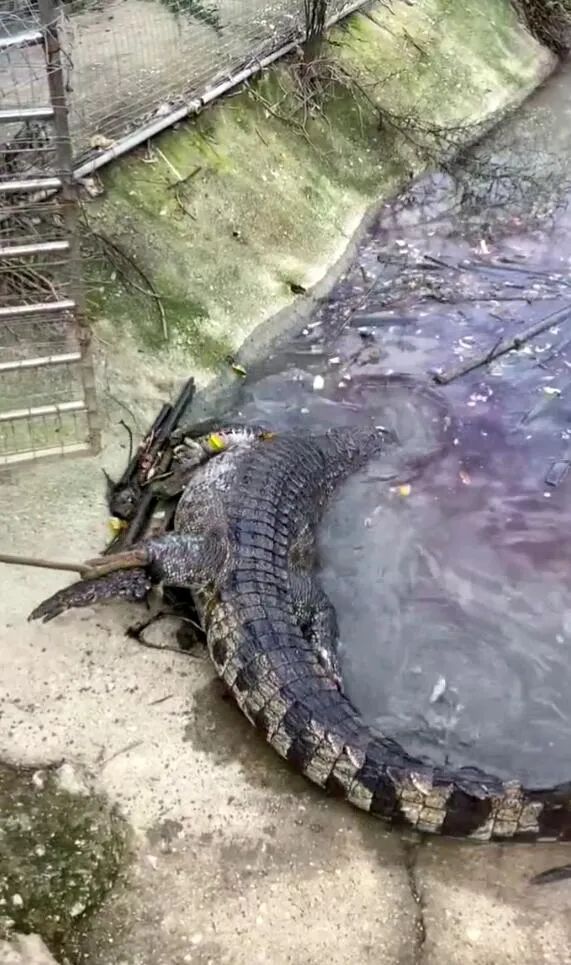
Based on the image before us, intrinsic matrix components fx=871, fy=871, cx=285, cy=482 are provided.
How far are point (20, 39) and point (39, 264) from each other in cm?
103

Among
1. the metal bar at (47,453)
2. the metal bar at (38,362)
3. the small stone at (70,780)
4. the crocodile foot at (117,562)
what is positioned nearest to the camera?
the small stone at (70,780)

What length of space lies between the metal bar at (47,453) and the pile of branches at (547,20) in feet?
34.4

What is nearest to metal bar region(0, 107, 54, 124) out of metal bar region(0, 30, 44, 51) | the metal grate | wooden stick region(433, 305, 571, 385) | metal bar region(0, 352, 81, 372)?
the metal grate

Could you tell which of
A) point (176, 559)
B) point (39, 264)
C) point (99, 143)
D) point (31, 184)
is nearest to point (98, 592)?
point (176, 559)

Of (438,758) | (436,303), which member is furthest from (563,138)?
(438,758)

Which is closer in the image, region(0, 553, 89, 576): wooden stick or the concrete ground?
the concrete ground

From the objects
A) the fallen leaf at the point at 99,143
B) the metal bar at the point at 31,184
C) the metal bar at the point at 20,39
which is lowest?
the metal bar at the point at 31,184

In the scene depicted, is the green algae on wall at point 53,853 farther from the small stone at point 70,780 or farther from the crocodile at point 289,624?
the crocodile at point 289,624

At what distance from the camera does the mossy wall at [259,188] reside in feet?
20.5

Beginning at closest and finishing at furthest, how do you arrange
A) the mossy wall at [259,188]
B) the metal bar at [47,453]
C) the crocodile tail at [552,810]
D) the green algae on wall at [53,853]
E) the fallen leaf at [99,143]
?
1. the green algae on wall at [53,853]
2. the crocodile tail at [552,810]
3. the metal bar at [47,453]
4. the mossy wall at [259,188]
5. the fallen leaf at [99,143]

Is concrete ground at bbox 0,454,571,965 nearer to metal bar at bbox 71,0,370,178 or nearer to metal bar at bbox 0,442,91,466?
metal bar at bbox 0,442,91,466

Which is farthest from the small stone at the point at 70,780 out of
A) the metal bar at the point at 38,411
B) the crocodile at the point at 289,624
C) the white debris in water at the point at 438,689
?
the metal bar at the point at 38,411

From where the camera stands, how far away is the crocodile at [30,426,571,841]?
3539 mm

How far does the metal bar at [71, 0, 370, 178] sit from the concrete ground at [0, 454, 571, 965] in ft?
11.2
